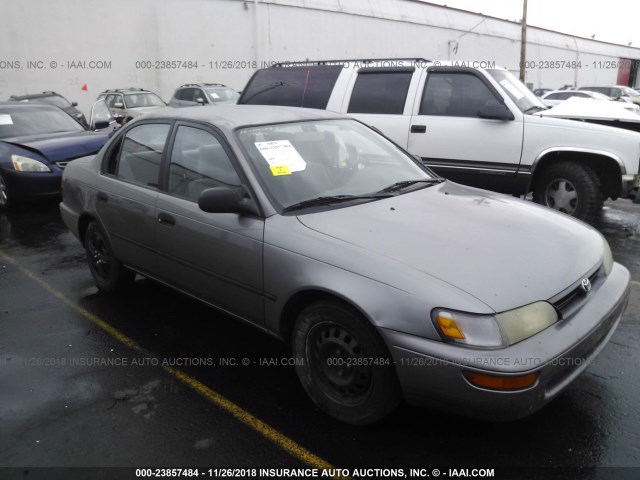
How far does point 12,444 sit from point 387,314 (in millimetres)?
2006

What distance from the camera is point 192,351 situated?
3.55m

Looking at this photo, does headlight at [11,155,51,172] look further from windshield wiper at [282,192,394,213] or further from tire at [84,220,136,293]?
windshield wiper at [282,192,394,213]

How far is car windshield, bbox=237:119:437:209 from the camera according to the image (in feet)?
10.3

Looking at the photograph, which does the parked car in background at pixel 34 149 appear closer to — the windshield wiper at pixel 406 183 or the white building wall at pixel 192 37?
the windshield wiper at pixel 406 183

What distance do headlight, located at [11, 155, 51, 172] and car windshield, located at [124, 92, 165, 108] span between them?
998cm

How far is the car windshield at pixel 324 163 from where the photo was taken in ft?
10.3

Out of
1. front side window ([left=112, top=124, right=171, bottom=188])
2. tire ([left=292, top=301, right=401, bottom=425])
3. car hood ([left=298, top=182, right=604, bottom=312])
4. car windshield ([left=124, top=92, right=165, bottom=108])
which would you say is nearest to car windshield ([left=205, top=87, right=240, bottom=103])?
car windshield ([left=124, top=92, right=165, bottom=108])

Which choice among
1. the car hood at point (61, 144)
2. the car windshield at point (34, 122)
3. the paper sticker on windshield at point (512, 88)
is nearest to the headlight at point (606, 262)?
the paper sticker on windshield at point (512, 88)

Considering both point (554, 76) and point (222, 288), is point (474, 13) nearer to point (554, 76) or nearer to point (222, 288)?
point (554, 76)

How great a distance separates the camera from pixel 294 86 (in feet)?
22.6

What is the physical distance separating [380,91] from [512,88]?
1.54 m

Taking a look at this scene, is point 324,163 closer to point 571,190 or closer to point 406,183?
point 406,183

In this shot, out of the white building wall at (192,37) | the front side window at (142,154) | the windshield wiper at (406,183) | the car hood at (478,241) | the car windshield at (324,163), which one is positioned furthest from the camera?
the white building wall at (192,37)

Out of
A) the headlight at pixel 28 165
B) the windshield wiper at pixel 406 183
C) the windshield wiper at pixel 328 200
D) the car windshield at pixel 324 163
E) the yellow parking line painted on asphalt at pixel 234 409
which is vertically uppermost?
the car windshield at pixel 324 163
